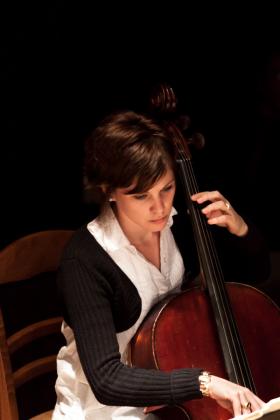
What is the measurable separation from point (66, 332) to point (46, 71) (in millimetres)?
703

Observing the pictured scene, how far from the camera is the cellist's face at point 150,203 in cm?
123

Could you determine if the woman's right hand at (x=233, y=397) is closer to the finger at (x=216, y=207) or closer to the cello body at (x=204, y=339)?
the cello body at (x=204, y=339)

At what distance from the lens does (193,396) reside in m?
1.13

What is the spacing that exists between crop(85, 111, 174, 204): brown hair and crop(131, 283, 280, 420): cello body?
277 mm

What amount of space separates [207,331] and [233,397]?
211mm

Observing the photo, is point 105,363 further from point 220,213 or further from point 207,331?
point 220,213

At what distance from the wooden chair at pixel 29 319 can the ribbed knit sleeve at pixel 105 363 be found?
19 cm

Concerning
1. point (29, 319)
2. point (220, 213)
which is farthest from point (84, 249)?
point (29, 319)

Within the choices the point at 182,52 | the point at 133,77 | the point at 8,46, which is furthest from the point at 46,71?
the point at 182,52

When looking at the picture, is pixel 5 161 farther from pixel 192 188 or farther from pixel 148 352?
pixel 148 352

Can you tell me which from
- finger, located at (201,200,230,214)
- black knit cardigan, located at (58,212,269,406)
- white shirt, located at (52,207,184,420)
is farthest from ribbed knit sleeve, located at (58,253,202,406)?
finger, located at (201,200,230,214)

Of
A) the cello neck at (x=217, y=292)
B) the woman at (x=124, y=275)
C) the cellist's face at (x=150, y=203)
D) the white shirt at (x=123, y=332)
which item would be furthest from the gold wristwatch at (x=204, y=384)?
the cellist's face at (x=150, y=203)

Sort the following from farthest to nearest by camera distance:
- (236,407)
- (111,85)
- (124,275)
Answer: (111,85)
(124,275)
(236,407)

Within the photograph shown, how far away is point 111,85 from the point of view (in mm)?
1717
